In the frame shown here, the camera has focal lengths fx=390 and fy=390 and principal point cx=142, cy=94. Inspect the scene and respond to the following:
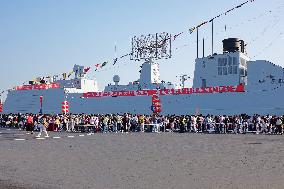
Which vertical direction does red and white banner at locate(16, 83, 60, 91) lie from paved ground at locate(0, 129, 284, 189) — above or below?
above

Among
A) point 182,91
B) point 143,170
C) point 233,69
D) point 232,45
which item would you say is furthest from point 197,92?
point 143,170

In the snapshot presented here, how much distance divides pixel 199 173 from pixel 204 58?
42.5 meters

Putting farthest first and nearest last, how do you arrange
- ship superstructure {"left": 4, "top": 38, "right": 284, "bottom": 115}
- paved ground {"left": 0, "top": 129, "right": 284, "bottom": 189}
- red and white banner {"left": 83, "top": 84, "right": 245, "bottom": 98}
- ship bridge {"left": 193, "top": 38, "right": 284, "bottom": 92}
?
ship bridge {"left": 193, "top": 38, "right": 284, "bottom": 92}, red and white banner {"left": 83, "top": 84, "right": 245, "bottom": 98}, ship superstructure {"left": 4, "top": 38, "right": 284, "bottom": 115}, paved ground {"left": 0, "top": 129, "right": 284, "bottom": 189}

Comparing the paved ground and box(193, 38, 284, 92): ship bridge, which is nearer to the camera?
the paved ground

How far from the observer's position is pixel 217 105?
47.0 meters

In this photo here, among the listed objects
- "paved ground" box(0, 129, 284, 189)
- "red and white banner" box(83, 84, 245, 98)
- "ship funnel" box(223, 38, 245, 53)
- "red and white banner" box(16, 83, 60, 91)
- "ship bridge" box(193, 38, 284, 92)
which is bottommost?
"paved ground" box(0, 129, 284, 189)

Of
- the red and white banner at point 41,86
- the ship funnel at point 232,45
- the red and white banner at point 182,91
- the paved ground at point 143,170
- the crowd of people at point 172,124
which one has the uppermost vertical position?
the ship funnel at point 232,45

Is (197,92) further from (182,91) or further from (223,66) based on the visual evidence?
(223,66)

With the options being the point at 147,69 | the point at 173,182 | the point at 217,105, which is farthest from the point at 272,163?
the point at 147,69

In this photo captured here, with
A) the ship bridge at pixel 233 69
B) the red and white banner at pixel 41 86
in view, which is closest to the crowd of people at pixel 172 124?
the ship bridge at pixel 233 69

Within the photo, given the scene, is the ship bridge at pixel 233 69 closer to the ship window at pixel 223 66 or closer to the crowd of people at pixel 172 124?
the ship window at pixel 223 66

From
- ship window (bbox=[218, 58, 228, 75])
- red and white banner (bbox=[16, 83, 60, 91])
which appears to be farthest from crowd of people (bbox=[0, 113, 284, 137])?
red and white banner (bbox=[16, 83, 60, 91])

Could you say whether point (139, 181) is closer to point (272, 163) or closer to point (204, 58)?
point (272, 163)

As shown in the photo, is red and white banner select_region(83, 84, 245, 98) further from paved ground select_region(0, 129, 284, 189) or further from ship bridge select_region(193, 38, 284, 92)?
paved ground select_region(0, 129, 284, 189)
